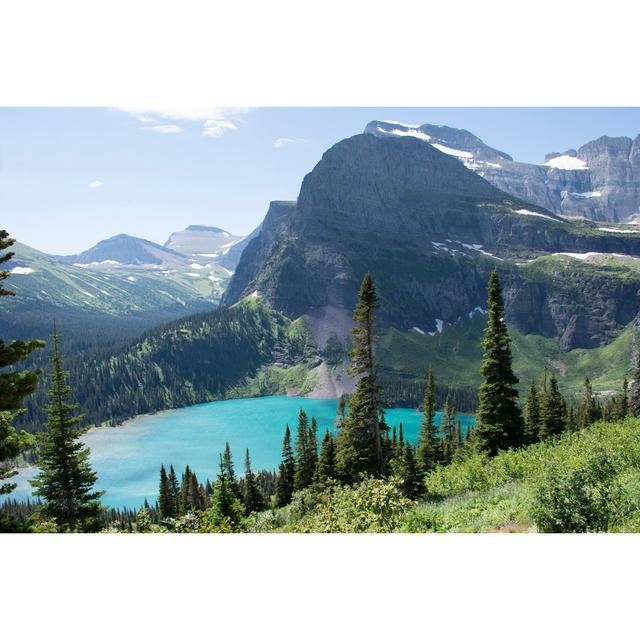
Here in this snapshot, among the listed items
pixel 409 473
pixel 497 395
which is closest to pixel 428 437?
pixel 497 395

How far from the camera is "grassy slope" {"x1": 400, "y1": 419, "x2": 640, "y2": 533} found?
8.73m

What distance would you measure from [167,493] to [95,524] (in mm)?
50976

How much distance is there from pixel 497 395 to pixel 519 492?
A: 696 inches

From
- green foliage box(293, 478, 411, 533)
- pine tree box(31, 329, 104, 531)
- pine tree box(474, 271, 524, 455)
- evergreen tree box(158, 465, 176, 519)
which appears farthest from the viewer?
evergreen tree box(158, 465, 176, 519)

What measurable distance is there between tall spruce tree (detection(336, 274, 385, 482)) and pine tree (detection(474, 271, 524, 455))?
7549 mm

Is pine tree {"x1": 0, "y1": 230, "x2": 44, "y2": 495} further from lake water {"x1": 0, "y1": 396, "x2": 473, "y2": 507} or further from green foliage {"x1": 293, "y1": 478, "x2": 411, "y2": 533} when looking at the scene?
lake water {"x1": 0, "y1": 396, "x2": 473, "y2": 507}

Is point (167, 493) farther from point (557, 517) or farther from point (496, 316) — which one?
point (557, 517)

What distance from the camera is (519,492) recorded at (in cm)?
1182

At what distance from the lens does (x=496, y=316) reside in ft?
93.1

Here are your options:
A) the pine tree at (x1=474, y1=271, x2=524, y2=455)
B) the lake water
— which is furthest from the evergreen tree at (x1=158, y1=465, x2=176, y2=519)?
the pine tree at (x1=474, y1=271, x2=524, y2=455)

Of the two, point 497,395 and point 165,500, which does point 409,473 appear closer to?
point 497,395

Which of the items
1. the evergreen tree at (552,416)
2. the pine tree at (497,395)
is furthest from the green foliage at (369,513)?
the evergreen tree at (552,416)

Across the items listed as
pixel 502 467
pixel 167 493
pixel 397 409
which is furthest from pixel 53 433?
pixel 397 409

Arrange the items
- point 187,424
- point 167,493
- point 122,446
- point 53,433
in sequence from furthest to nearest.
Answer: point 187,424 → point 122,446 → point 167,493 → point 53,433
